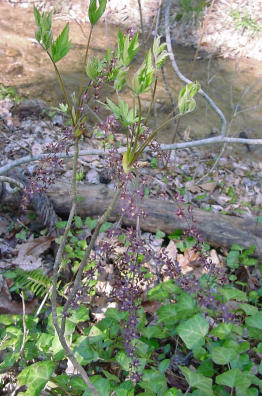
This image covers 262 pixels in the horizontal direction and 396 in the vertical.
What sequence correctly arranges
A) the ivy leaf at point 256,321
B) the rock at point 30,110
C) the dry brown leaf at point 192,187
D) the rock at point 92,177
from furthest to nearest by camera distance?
1. the rock at point 30,110
2. the dry brown leaf at point 192,187
3. the rock at point 92,177
4. the ivy leaf at point 256,321

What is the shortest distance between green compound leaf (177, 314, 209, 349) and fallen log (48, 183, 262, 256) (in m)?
1.23

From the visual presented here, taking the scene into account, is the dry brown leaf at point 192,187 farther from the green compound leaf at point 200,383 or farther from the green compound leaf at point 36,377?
the green compound leaf at point 36,377

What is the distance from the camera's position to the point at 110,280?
247cm

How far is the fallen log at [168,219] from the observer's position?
9.33 feet

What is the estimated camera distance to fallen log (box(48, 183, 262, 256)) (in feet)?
9.33

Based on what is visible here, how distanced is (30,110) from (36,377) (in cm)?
350

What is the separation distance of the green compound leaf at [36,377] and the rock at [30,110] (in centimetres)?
336

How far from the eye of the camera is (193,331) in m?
1.61

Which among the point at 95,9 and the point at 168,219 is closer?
the point at 95,9

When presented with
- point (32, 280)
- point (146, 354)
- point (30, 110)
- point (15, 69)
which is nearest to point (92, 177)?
point (30, 110)

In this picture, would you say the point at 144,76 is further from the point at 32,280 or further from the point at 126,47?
the point at 32,280

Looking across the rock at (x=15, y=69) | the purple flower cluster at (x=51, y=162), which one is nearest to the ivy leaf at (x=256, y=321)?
the purple flower cluster at (x=51, y=162)

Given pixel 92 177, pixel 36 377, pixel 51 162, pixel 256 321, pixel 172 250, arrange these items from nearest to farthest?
pixel 51 162 → pixel 36 377 → pixel 256 321 → pixel 172 250 → pixel 92 177

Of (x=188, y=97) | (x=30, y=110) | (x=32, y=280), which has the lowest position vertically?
(x=32, y=280)
